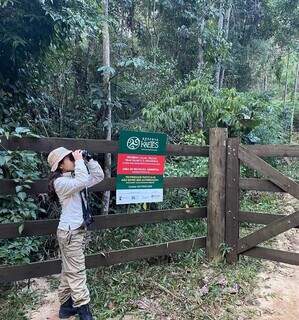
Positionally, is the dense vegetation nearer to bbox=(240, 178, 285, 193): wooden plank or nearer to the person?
the person

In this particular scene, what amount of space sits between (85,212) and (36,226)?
0.56m

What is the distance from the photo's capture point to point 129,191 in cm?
454

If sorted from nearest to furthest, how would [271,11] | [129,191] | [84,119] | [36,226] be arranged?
[36,226] < [129,191] < [84,119] < [271,11]

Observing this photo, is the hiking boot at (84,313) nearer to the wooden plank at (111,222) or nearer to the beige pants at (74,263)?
the beige pants at (74,263)

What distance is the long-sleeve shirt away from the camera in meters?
3.53

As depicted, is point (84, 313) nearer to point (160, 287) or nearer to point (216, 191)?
point (160, 287)

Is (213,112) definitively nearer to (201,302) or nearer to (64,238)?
(201,302)

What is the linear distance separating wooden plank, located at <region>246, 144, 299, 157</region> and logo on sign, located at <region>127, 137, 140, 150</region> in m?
1.46

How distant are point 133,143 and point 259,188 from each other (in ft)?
5.50

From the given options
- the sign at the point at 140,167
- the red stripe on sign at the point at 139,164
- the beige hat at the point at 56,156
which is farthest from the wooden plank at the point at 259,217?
the beige hat at the point at 56,156

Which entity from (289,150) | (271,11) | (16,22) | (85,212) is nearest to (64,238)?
(85,212)

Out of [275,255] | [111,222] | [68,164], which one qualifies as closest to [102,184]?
[111,222]

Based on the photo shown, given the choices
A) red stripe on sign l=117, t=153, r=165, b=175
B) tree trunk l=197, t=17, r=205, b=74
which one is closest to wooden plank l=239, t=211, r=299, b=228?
red stripe on sign l=117, t=153, r=165, b=175

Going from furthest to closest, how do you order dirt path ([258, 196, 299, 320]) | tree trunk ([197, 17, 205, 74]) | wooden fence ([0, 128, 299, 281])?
tree trunk ([197, 17, 205, 74]) → wooden fence ([0, 128, 299, 281]) → dirt path ([258, 196, 299, 320])
